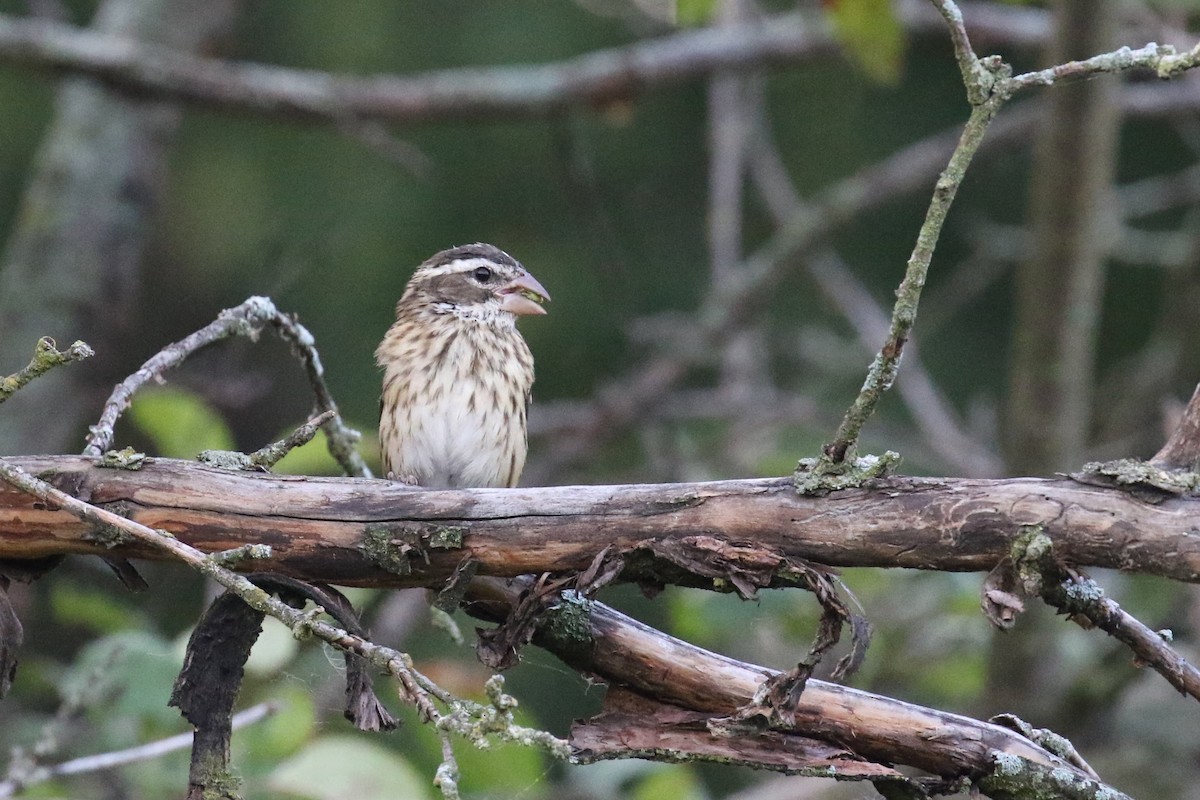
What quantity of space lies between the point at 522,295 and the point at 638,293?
3.85 meters

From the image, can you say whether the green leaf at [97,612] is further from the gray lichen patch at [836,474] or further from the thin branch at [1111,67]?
the thin branch at [1111,67]

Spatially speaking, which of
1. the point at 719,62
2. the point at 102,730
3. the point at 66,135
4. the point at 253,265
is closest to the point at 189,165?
the point at 253,265

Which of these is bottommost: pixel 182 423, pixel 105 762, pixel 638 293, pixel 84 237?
pixel 105 762

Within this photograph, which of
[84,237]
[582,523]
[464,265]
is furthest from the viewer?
[84,237]

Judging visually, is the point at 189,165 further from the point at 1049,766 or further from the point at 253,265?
the point at 1049,766

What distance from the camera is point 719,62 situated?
24.1ft

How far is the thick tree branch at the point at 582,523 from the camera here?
Result: 105 inches

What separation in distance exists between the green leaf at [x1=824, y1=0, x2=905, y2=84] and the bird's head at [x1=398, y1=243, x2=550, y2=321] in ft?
4.53

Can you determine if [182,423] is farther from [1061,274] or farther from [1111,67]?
[1111,67]

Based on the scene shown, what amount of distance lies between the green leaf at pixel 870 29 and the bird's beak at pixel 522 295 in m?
1.37

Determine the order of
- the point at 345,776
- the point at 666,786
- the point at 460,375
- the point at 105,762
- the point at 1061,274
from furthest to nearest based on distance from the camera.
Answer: the point at 1061,274 < the point at 666,786 < the point at 460,375 < the point at 345,776 < the point at 105,762

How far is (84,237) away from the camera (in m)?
6.93

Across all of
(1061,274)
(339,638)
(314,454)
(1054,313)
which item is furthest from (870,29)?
(339,638)

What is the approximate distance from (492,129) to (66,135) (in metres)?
3.02
